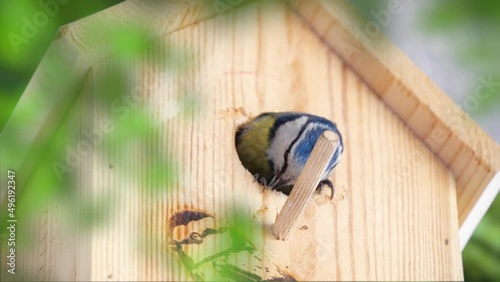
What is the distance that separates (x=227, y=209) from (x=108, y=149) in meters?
0.31

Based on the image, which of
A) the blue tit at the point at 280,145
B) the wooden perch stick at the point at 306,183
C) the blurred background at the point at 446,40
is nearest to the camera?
the blurred background at the point at 446,40

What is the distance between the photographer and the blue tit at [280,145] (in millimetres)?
2010

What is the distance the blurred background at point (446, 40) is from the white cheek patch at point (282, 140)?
0.30 meters

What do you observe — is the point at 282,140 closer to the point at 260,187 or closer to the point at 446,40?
the point at 260,187

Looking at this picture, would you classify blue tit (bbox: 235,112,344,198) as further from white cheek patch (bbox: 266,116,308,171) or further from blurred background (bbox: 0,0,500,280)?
blurred background (bbox: 0,0,500,280)

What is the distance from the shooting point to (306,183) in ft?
5.62

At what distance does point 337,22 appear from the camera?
2.01 metres

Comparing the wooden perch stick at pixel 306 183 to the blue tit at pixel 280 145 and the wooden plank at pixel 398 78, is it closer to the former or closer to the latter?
the blue tit at pixel 280 145

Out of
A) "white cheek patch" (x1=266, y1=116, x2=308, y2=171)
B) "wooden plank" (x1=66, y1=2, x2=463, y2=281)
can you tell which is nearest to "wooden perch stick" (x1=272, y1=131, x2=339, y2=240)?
"wooden plank" (x1=66, y1=2, x2=463, y2=281)

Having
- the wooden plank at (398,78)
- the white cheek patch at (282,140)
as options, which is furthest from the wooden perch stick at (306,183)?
the wooden plank at (398,78)

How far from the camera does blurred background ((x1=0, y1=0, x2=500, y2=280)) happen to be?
1339 millimetres

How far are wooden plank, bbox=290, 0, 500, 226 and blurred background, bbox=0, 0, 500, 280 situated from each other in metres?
0.05

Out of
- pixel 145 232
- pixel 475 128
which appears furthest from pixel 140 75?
pixel 475 128

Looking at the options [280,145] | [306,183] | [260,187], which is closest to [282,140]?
[280,145]
